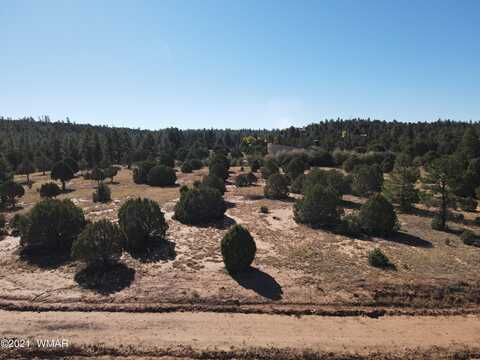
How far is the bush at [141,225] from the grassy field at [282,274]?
1.33 meters

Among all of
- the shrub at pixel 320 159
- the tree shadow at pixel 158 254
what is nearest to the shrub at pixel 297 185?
the tree shadow at pixel 158 254

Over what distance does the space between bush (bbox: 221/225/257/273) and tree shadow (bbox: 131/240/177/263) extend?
5.58 metres

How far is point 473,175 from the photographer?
54156mm

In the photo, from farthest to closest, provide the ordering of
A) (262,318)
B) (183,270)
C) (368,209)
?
(368,209) < (183,270) < (262,318)

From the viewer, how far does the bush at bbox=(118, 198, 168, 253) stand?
99.0ft

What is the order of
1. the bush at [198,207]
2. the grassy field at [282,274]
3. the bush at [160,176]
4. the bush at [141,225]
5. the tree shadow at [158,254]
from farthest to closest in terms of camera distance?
the bush at [160,176]
the bush at [198,207]
the bush at [141,225]
the tree shadow at [158,254]
the grassy field at [282,274]

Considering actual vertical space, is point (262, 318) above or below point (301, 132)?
below

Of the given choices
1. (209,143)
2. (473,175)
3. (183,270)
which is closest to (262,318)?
(183,270)

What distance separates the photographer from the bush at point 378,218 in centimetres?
3450

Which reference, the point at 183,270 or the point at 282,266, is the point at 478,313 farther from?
the point at 183,270

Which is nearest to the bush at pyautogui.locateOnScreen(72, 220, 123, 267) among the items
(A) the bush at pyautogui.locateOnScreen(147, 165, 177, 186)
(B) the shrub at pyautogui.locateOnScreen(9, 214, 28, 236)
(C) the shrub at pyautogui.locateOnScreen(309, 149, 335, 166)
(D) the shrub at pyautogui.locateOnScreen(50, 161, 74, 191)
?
(B) the shrub at pyautogui.locateOnScreen(9, 214, 28, 236)

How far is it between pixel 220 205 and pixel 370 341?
965 inches

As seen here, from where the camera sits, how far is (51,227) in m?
29.7

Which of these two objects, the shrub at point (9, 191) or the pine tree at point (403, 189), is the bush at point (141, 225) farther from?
the pine tree at point (403, 189)
